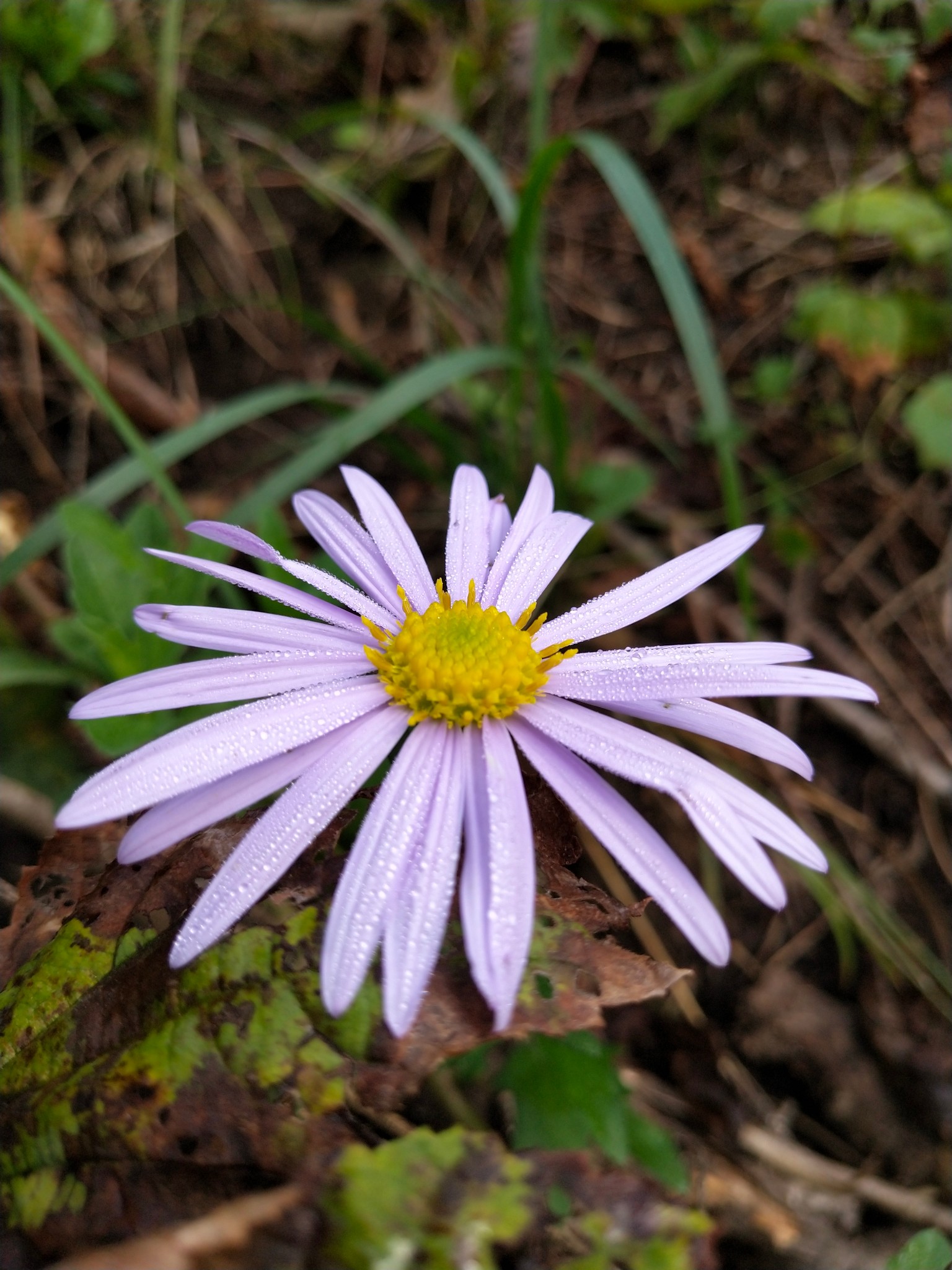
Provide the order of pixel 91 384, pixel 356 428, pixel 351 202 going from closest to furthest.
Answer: pixel 91 384
pixel 356 428
pixel 351 202

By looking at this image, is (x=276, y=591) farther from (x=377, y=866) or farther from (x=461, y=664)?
(x=377, y=866)

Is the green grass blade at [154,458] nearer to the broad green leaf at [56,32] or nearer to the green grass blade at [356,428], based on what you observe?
the green grass blade at [356,428]

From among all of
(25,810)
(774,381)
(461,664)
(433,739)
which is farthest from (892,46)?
(25,810)

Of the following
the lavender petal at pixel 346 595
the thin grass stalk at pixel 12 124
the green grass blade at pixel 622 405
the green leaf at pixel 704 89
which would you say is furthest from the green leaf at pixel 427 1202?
the green leaf at pixel 704 89

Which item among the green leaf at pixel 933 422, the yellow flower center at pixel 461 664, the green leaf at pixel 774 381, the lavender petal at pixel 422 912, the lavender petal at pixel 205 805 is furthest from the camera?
the green leaf at pixel 774 381

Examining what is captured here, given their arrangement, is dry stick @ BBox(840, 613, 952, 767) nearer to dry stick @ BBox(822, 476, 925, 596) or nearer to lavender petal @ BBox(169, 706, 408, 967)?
dry stick @ BBox(822, 476, 925, 596)

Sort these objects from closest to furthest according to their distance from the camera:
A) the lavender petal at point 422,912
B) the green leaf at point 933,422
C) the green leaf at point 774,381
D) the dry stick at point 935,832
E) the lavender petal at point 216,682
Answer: the lavender petal at point 422,912 → the lavender petal at point 216,682 → the dry stick at point 935,832 → the green leaf at point 933,422 → the green leaf at point 774,381
